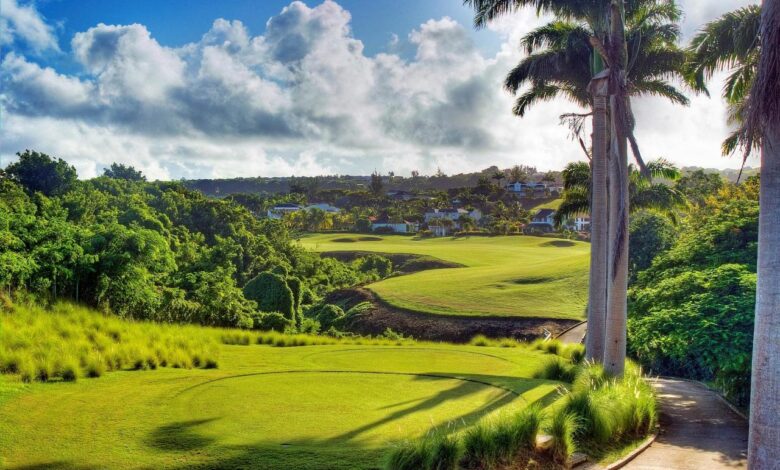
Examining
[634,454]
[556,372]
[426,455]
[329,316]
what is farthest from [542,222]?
[426,455]

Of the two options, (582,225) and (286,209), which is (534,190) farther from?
(286,209)

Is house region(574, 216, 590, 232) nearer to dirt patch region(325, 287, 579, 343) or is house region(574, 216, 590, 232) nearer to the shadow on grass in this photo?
dirt patch region(325, 287, 579, 343)

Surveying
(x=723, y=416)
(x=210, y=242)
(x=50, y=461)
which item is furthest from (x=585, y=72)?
(x=210, y=242)

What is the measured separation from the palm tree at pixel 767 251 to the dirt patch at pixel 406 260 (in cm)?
4843

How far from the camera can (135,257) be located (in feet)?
60.4

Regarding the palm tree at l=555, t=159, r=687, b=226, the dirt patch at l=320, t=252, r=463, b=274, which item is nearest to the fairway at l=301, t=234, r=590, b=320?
the dirt patch at l=320, t=252, r=463, b=274

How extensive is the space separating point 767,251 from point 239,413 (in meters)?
7.80

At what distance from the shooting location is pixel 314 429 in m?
8.24

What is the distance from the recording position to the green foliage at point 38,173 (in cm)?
4831

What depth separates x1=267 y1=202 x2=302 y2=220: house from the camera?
105 metres

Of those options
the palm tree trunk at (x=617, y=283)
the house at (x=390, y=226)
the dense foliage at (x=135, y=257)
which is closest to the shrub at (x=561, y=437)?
the palm tree trunk at (x=617, y=283)

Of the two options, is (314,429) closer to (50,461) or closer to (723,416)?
(50,461)

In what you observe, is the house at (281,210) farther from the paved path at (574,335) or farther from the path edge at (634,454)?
the path edge at (634,454)

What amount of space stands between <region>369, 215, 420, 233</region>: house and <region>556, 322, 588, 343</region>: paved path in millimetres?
66025
